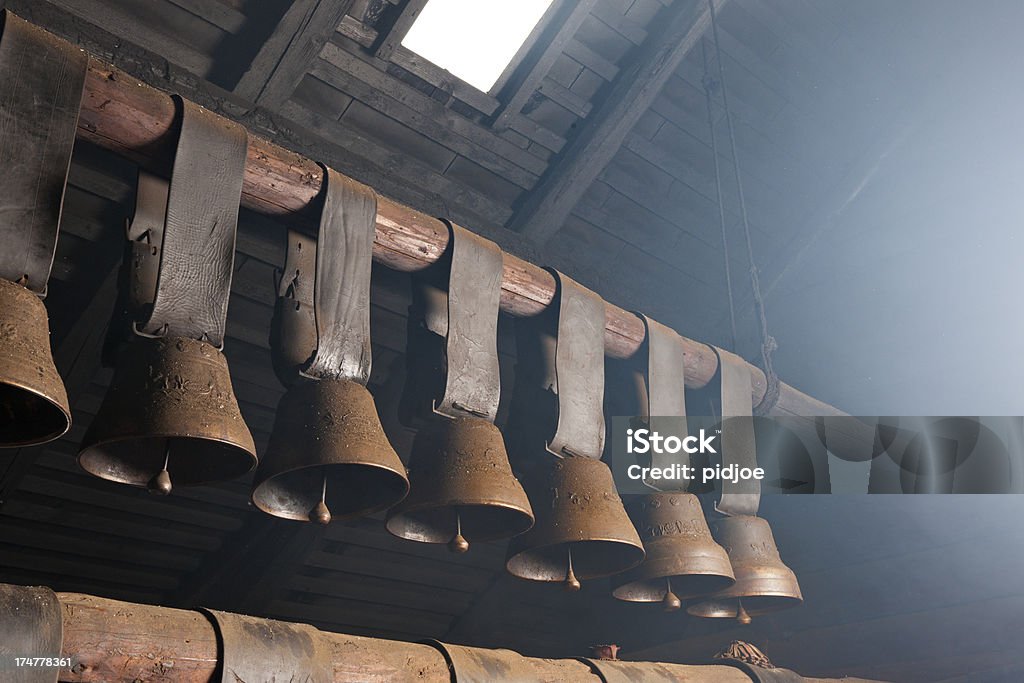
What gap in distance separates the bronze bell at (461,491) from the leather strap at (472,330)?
0.05 metres

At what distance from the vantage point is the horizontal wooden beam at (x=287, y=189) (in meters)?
1.98

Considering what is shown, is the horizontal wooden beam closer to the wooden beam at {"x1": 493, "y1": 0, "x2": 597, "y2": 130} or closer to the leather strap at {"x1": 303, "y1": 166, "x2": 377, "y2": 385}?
the leather strap at {"x1": 303, "y1": 166, "x2": 377, "y2": 385}

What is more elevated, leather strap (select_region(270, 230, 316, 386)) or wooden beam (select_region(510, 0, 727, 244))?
wooden beam (select_region(510, 0, 727, 244))

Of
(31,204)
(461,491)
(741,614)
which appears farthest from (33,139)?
(741,614)

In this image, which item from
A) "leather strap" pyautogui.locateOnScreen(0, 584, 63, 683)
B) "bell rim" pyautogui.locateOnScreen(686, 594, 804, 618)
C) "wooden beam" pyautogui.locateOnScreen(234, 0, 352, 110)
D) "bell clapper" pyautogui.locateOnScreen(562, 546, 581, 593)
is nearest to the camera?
"leather strap" pyautogui.locateOnScreen(0, 584, 63, 683)

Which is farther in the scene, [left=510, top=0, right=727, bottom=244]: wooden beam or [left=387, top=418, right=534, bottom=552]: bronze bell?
[left=510, top=0, right=727, bottom=244]: wooden beam

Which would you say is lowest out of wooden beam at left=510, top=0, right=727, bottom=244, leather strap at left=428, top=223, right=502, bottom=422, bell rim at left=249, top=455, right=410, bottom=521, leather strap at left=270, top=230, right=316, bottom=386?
bell rim at left=249, top=455, right=410, bottom=521

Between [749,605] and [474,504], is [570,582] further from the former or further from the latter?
[749,605]

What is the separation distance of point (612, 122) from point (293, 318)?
207 centimetres

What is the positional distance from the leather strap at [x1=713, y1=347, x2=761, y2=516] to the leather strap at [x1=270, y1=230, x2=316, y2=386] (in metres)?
1.31

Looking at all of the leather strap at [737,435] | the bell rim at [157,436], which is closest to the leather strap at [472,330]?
the bell rim at [157,436]

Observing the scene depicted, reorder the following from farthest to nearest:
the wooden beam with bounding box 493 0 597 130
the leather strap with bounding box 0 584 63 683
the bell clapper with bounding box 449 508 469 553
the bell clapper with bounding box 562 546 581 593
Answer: the wooden beam with bounding box 493 0 597 130
the bell clapper with bounding box 562 546 581 593
the bell clapper with bounding box 449 508 469 553
the leather strap with bounding box 0 584 63 683

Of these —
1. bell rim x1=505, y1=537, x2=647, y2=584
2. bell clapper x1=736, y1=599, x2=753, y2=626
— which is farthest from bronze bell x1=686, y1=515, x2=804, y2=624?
bell rim x1=505, y1=537, x2=647, y2=584

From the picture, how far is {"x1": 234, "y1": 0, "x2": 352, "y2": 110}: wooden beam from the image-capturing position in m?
3.18
